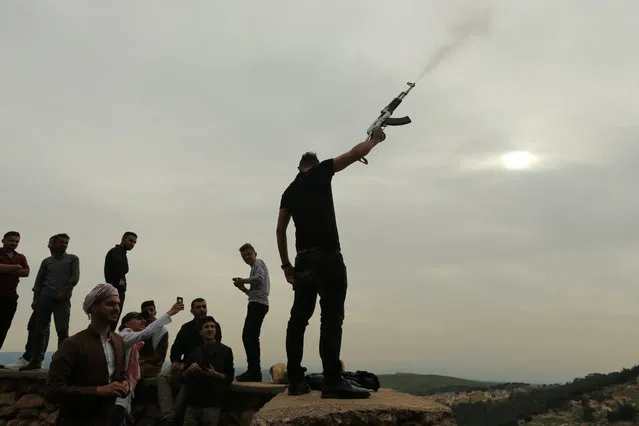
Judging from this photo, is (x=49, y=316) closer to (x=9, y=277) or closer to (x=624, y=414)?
(x=9, y=277)

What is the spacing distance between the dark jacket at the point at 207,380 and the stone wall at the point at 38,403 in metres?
0.34

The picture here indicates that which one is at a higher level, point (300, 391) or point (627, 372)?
point (627, 372)

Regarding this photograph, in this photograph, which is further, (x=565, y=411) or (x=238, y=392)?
(x=565, y=411)

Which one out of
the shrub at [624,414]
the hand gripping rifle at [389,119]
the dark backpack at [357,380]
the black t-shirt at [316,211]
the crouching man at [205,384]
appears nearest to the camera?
the black t-shirt at [316,211]

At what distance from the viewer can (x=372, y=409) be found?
4020 mm

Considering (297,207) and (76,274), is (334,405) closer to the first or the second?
(297,207)

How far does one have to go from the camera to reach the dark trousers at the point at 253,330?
7621 millimetres

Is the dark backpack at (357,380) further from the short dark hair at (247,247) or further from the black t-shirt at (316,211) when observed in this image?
the short dark hair at (247,247)

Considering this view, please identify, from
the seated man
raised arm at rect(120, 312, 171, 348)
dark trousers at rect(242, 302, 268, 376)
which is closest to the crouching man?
dark trousers at rect(242, 302, 268, 376)

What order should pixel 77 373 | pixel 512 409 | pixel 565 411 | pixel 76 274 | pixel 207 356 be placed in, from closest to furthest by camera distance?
pixel 77 373, pixel 207 356, pixel 76 274, pixel 565 411, pixel 512 409

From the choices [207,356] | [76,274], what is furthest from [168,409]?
[76,274]

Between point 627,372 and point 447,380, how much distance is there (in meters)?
50.9

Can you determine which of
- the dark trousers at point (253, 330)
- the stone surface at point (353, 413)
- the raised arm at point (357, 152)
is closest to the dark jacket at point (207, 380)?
the dark trousers at point (253, 330)

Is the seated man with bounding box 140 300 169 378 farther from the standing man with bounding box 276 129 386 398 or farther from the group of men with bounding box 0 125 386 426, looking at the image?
the standing man with bounding box 276 129 386 398
